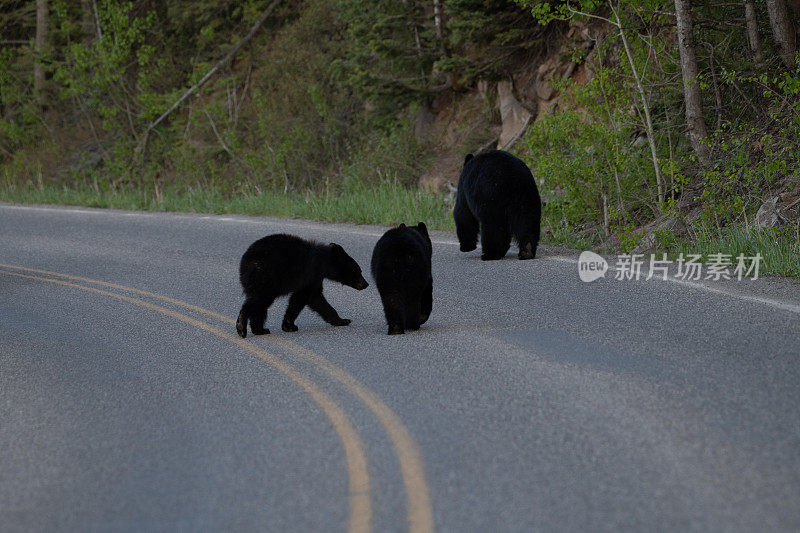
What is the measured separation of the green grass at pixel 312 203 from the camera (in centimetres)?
1719

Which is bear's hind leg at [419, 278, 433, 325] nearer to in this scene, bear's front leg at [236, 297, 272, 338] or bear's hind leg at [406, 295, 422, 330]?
bear's hind leg at [406, 295, 422, 330]

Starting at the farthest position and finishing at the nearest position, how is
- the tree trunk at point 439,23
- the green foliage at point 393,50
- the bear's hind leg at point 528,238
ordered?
1. the tree trunk at point 439,23
2. the green foliage at point 393,50
3. the bear's hind leg at point 528,238

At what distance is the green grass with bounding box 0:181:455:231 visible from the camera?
17.2 meters

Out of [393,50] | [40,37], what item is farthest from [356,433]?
[40,37]

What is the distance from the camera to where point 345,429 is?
5836 millimetres

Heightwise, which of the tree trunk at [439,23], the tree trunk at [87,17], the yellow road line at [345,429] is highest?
the tree trunk at [87,17]

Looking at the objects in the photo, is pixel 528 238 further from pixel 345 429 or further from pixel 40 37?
pixel 40 37

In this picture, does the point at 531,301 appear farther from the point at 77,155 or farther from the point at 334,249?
the point at 77,155

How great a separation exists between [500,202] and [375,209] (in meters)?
6.57

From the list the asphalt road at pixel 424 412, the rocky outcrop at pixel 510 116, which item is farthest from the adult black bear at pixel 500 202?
the rocky outcrop at pixel 510 116

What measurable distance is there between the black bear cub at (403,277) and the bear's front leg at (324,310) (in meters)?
0.82

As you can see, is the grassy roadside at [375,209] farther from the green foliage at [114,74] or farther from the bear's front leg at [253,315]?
the bear's front leg at [253,315]

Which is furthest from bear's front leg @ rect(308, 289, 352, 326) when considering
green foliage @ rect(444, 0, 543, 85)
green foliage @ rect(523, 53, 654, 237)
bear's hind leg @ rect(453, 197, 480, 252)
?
green foliage @ rect(444, 0, 543, 85)

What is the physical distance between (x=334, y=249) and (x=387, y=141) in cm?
1530
